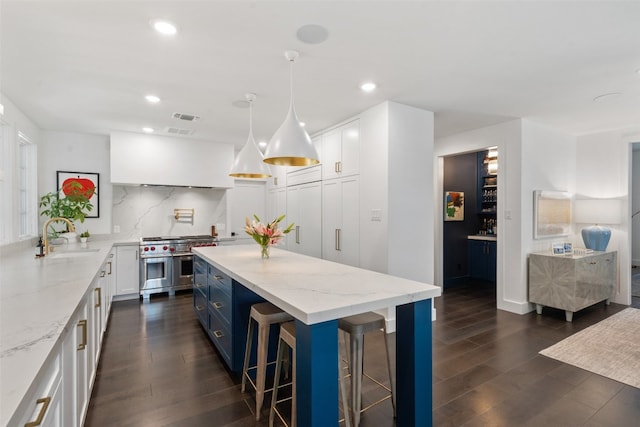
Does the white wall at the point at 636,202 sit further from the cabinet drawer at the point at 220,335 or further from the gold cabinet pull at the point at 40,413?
the gold cabinet pull at the point at 40,413

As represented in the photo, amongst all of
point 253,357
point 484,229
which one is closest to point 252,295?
point 253,357

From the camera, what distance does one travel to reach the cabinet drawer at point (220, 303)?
2.54 meters

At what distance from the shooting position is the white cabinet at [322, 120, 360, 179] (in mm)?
3926

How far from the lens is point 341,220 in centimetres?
415

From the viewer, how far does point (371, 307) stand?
157 cm

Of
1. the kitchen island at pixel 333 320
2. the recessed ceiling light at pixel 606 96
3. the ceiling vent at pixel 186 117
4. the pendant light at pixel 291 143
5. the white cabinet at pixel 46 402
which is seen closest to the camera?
the white cabinet at pixel 46 402

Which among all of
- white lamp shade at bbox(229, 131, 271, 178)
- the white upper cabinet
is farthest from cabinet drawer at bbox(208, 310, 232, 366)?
the white upper cabinet


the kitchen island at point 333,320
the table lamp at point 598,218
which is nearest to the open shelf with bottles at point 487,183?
the table lamp at point 598,218

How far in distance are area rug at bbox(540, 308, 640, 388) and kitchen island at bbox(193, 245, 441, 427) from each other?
1.98 metres

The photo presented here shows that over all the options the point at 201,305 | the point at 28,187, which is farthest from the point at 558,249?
the point at 28,187

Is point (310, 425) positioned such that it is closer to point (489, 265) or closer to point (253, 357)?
point (253, 357)

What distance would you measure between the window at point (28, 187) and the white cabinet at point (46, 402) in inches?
152

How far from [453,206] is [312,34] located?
455cm

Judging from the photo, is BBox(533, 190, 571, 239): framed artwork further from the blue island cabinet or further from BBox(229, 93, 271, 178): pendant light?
the blue island cabinet
